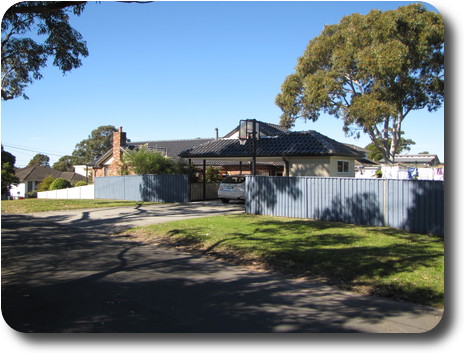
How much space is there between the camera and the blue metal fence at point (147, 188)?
73.4ft

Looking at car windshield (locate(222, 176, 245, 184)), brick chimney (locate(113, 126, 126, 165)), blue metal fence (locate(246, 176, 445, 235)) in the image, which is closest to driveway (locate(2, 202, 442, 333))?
blue metal fence (locate(246, 176, 445, 235))

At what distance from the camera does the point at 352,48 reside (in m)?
21.3

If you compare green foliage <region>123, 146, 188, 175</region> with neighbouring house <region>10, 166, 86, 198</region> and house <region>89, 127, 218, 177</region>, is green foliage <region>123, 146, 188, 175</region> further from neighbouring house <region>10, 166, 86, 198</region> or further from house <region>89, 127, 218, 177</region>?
neighbouring house <region>10, 166, 86, 198</region>

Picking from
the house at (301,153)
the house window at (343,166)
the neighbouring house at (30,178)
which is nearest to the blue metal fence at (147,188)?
the house at (301,153)

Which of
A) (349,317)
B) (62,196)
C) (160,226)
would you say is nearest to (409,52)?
(160,226)

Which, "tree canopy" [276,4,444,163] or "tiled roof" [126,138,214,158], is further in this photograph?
"tiled roof" [126,138,214,158]

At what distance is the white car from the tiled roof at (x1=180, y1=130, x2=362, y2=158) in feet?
4.28

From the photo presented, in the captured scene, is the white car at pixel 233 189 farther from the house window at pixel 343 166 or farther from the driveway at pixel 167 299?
the driveway at pixel 167 299

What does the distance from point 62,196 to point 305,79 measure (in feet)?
76.6

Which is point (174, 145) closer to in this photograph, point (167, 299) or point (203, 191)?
point (203, 191)

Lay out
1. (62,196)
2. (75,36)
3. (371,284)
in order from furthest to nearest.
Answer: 1. (62,196)
2. (75,36)
3. (371,284)

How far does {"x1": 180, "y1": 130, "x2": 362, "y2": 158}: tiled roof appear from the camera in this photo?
1873 cm

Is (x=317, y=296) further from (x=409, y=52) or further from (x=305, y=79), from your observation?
(x=305, y=79)

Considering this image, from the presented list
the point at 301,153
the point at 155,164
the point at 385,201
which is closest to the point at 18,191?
the point at 155,164
